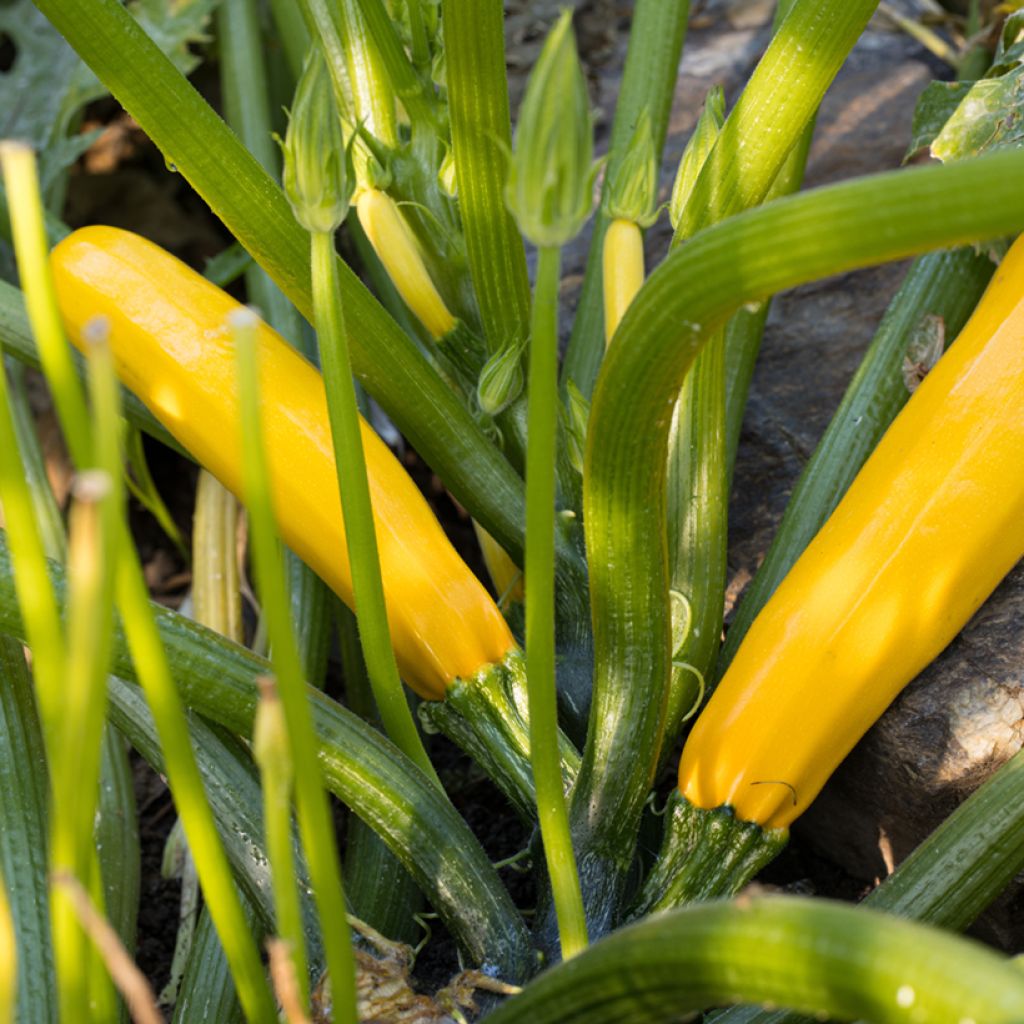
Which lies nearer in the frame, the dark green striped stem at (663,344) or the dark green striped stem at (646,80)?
the dark green striped stem at (663,344)

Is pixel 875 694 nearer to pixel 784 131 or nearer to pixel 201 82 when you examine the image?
pixel 784 131

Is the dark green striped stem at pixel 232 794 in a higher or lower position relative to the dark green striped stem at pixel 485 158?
lower

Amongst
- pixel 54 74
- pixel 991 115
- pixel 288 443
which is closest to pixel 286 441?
pixel 288 443

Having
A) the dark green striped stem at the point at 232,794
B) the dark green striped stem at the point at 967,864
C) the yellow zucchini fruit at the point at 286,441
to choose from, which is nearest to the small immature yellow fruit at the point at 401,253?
the yellow zucchini fruit at the point at 286,441

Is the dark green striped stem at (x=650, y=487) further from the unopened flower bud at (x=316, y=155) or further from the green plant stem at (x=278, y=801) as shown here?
the green plant stem at (x=278, y=801)

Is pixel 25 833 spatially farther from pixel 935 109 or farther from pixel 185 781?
pixel 935 109

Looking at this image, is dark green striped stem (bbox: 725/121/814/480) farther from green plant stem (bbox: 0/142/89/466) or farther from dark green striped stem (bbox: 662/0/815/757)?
green plant stem (bbox: 0/142/89/466)
